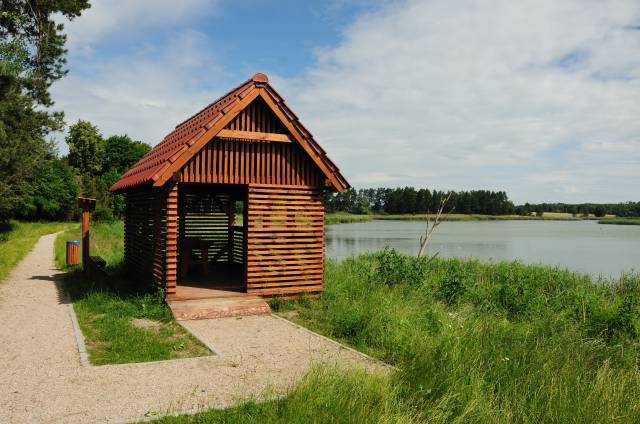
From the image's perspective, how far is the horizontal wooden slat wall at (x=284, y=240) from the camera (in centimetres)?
1024

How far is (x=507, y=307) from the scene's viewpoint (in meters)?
12.5

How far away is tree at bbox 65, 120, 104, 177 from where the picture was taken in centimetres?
5825

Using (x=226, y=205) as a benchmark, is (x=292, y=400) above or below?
below

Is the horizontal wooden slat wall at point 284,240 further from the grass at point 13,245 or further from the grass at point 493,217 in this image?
the grass at point 493,217

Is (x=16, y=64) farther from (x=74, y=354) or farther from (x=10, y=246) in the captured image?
(x=74, y=354)

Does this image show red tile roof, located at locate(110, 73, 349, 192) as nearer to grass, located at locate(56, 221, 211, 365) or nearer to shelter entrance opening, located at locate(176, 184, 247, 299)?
grass, located at locate(56, 221, 211, 365)

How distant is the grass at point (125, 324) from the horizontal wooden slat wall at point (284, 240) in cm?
204

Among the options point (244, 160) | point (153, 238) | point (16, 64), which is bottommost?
point (153, 238)

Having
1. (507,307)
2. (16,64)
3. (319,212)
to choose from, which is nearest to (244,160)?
(319,212)

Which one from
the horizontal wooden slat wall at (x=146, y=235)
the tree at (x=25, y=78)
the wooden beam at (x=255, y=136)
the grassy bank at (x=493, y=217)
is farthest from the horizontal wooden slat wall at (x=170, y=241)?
the grassy bank at (x=493, y=217)

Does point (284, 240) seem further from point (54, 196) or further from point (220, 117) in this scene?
point (54, 196)

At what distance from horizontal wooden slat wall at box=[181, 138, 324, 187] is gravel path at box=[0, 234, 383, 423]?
283 cm

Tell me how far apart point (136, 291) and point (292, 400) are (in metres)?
7.24

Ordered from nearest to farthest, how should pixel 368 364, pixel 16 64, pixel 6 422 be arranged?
pixel 6 422 → pixel 368 364 → pixel 16 64
